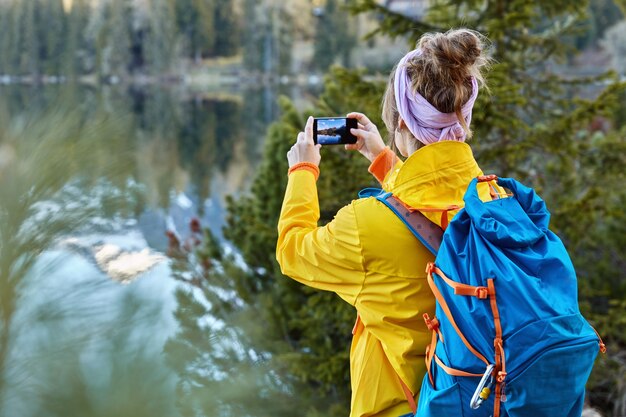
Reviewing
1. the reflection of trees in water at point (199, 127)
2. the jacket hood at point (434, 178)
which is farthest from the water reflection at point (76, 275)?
the reflection of trees in water at point (199, 127)

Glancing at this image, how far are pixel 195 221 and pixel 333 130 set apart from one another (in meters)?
5.26

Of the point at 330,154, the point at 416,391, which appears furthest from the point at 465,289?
the point at 330,154

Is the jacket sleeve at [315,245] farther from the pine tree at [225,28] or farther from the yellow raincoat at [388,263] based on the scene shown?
the pine tree at [225,28]

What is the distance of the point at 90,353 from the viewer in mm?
625

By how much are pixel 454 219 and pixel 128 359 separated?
701 millimetres

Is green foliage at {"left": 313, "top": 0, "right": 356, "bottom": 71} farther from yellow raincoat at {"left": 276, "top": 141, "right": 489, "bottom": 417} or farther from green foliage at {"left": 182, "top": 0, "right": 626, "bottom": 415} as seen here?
yellow raincoat at {"left": 276, "top": 141, "right": 489, "bottom": 417}

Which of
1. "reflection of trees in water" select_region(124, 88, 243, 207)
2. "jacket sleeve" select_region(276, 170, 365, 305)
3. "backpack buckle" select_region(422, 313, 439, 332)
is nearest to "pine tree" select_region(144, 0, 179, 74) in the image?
"reflection of trees in water" select_region(124, 88, 243, 207)

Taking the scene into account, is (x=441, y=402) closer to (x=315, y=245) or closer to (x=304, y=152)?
(x=315, y=245)

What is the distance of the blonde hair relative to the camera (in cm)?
130

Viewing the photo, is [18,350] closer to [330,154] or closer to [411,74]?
[411,74]

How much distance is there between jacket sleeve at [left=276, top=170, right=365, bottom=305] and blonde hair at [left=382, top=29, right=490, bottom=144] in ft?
0.87

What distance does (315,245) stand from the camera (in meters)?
1.33

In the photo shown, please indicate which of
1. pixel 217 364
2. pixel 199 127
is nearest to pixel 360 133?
pixel 217 364

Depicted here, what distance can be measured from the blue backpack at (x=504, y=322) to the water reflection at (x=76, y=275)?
1.90ft
